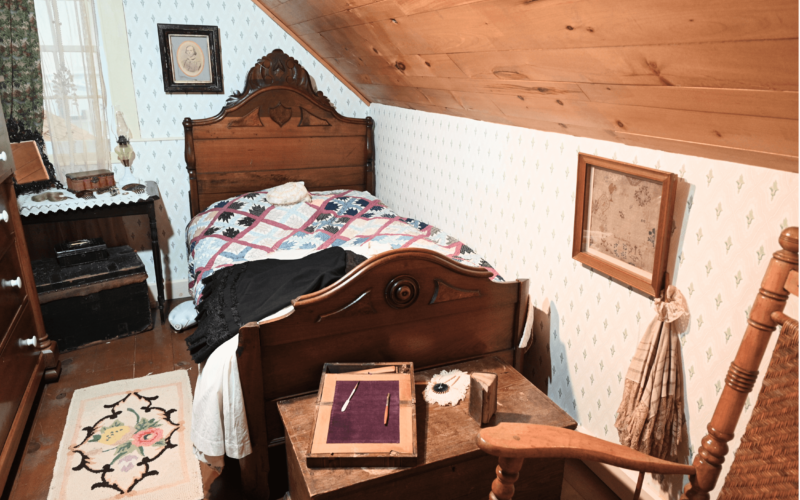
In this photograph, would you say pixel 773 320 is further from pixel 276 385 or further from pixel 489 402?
pixel 276 385

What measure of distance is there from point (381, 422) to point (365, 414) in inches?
2.3

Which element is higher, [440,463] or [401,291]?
[401,291]

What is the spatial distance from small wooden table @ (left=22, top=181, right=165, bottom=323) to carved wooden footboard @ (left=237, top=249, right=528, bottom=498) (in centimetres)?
183

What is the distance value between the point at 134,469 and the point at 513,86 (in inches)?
81.9

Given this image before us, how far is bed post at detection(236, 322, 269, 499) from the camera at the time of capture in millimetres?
1721

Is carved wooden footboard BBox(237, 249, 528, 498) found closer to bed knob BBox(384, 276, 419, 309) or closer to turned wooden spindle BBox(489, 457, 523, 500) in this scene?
bed knob BBox(384, 276, 419, 309)

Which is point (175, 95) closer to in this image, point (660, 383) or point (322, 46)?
point (322, 46)

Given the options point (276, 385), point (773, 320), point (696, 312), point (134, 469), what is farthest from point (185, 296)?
point (773, 320)

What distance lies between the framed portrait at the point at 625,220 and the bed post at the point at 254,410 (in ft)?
4.05

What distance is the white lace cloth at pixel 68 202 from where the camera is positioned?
289 centimetres

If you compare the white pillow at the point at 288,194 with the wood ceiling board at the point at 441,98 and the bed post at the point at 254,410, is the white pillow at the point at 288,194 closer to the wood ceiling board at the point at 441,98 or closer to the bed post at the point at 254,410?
the wood ceiling board at the point at 441,98

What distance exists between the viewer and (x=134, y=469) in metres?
2.17

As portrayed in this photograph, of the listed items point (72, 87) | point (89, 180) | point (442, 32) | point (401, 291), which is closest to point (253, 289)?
point (401, 291)

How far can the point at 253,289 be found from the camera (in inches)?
89.4
